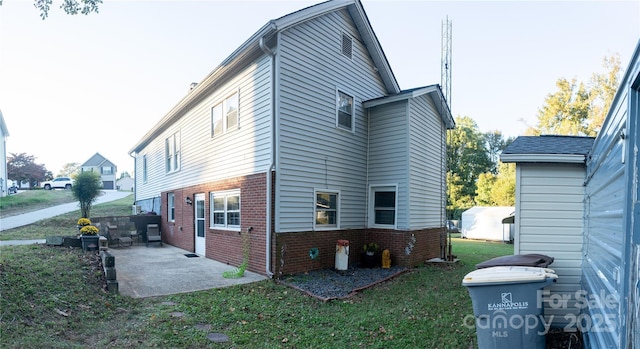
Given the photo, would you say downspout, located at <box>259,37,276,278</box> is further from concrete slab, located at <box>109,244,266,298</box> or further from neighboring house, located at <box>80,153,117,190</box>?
neighboring house, located at <box>80,153,117,190</box>

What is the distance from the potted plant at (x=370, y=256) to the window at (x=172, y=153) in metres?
8.82

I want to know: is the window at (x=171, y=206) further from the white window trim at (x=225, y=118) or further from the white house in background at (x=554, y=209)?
the white house in background at (x=554, y=209)

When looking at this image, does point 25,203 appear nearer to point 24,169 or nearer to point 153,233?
point 153,233

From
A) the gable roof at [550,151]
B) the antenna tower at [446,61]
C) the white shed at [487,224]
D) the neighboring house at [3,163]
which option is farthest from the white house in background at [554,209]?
the neighboring house at [3,163]

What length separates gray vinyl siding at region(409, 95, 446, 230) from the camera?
33.6ft

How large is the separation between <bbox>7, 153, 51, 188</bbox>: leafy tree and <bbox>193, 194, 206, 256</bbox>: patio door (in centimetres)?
4522

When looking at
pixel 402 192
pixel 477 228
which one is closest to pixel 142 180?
pixel 402 192

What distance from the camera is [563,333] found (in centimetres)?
480

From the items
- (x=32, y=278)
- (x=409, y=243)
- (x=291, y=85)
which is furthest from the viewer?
(x=409, y=243)

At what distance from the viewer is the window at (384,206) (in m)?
10.3

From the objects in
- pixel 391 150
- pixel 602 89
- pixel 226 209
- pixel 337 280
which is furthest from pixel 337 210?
pixel 602 89

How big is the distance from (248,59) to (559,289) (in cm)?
839

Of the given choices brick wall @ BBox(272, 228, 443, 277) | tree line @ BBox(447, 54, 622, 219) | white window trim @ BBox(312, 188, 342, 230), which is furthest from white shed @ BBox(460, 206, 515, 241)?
white window trim @ BBox(312, 188, 342, 230)

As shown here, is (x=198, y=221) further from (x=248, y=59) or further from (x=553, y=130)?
(x=553, y=130)
